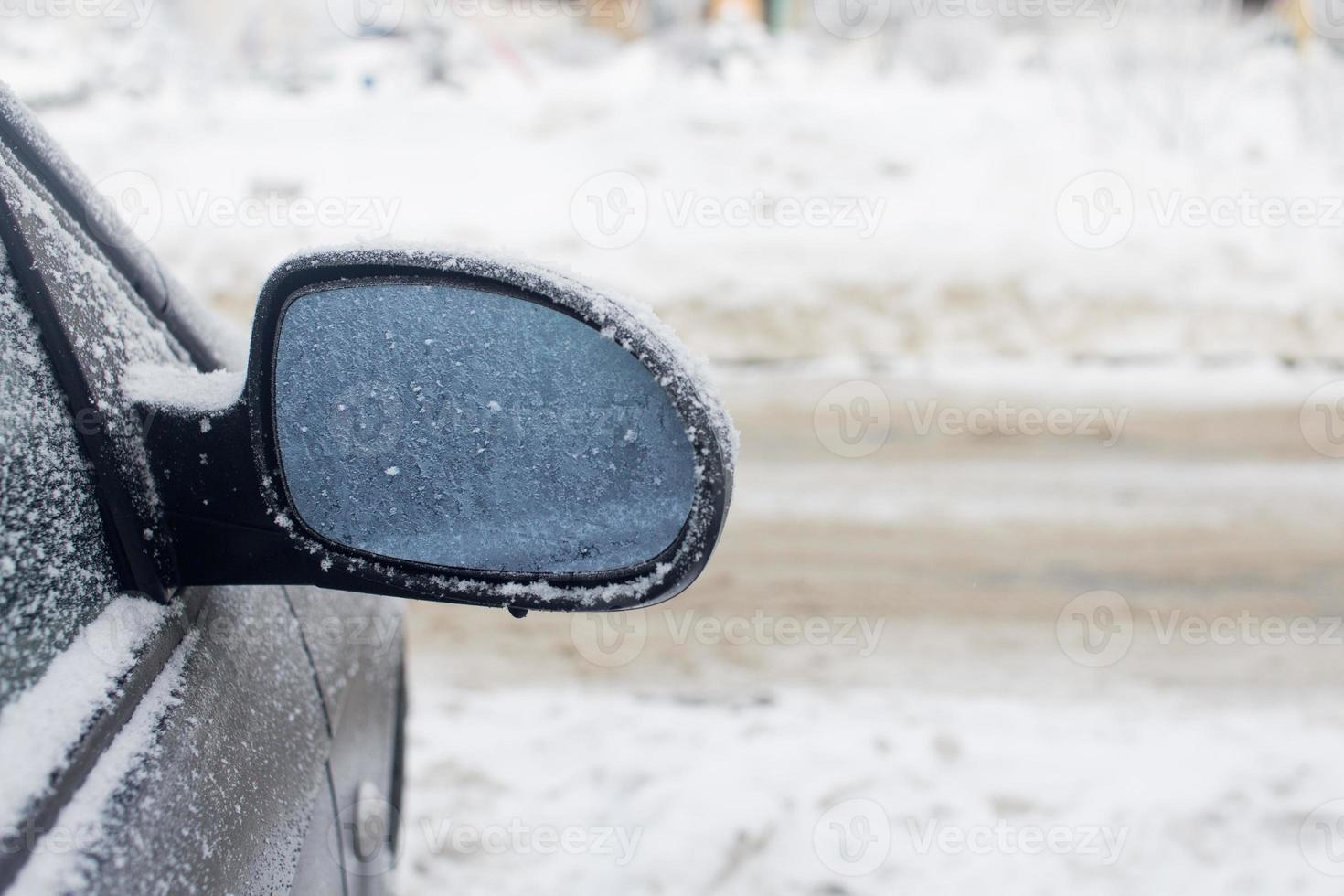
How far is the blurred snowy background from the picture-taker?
2.97 metres

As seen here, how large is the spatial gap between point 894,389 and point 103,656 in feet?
23.6

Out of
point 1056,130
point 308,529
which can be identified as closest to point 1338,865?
point 308,529

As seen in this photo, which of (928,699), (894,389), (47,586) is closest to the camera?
(47,586)

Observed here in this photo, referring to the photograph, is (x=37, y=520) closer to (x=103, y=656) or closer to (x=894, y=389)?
(x=103, y=656)

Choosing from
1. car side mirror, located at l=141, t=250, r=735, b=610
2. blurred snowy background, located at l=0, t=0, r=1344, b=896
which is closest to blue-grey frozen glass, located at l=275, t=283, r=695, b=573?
car side mirror, located at l=141, t=250, r=735, b=610

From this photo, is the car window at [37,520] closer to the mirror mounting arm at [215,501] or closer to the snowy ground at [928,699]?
the mirror mounting arm at [215,501]

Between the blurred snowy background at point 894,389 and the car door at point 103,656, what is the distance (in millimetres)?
327

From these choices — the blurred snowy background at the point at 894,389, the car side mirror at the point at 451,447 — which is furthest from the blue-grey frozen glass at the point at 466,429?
the blurred snowy background at the point at 894,389

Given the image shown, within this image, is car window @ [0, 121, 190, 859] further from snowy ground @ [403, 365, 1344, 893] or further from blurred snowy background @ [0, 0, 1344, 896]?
snowy ground @ [403, 365, 1344, 893]

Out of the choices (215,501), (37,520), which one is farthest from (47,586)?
(215,501)

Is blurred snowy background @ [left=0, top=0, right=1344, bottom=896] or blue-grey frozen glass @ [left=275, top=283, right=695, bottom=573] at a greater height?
blue-grey frozen glass @ [left=275, top=283, right=695, bottom=573]

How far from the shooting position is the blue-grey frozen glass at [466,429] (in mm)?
1041

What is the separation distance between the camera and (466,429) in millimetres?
1063

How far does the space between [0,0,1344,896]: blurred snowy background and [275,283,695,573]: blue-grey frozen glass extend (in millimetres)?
104
